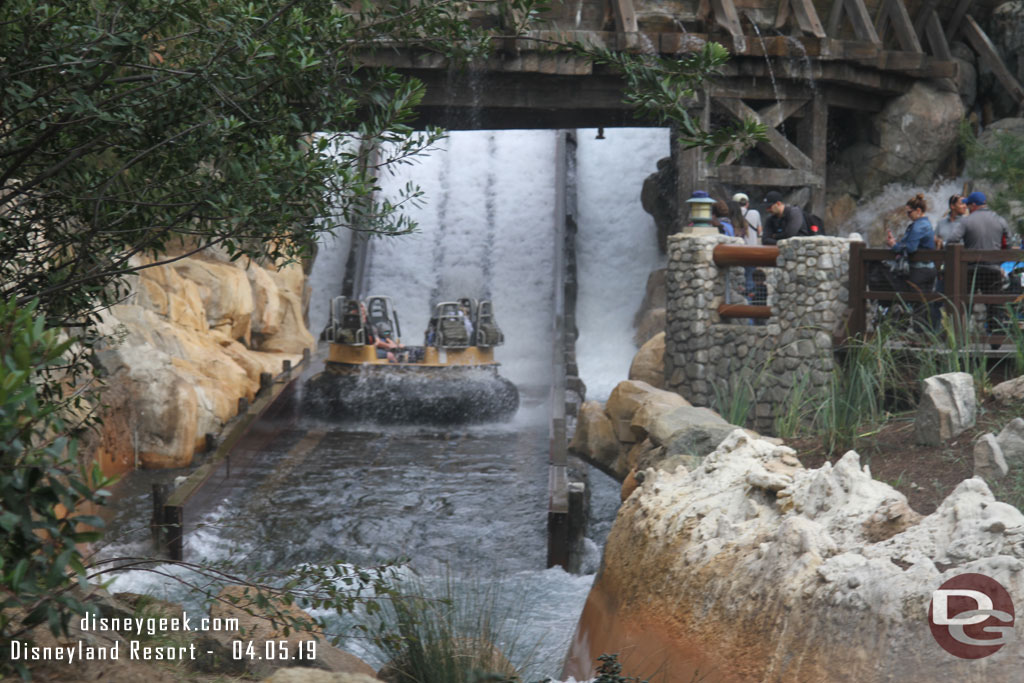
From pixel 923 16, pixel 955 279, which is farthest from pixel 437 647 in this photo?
pixel 923 16

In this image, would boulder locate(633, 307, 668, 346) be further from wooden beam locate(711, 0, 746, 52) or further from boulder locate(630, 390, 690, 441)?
boulder locate(630, 390, 690, 441)

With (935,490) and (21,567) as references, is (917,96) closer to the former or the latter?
(935,490)

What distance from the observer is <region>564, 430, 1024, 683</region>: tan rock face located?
3.19 meters

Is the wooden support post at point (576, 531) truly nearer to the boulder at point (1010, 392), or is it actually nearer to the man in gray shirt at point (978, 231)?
the boulder at point (1010, 392)

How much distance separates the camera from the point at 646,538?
4.72 m

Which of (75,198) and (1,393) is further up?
(75,198)

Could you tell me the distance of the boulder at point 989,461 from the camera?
4793 mm

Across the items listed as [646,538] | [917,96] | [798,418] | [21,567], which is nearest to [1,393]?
[21,567]

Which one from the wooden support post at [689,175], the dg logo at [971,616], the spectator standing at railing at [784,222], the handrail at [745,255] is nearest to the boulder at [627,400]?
the handrail at [745,255]

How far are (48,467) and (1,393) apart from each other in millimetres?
168

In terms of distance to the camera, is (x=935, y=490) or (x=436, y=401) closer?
(x=935, y=490)

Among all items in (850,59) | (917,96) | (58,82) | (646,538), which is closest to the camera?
(58,82)

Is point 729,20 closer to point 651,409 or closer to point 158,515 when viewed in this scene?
point 651,409

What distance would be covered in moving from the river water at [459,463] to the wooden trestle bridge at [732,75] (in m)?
2.68
